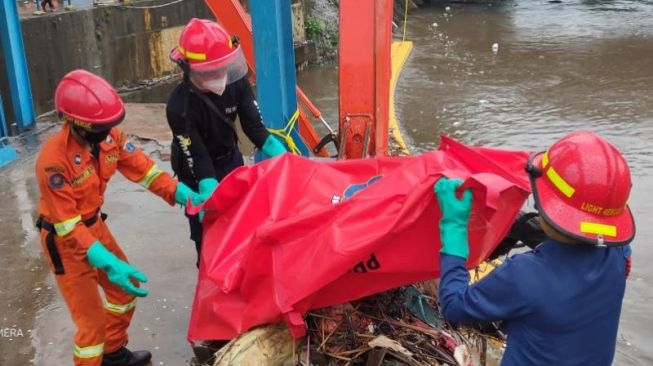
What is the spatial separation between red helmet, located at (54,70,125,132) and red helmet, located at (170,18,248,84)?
0.45 metres

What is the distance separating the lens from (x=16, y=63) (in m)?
6.47

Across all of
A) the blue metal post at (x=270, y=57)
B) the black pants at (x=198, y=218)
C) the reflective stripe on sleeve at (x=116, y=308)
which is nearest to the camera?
the reflective stripe on sleeve at (x=116, y=308)

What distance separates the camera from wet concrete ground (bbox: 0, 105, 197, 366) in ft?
10.8

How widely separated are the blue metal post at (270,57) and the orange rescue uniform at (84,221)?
1.16 meters

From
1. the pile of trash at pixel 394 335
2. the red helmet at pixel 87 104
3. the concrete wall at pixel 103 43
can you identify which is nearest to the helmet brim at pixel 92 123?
the red helmet at pixel 87 104

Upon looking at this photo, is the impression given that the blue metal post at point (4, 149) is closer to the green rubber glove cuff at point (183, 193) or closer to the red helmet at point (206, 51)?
the green rubber glove cuff at point (183, 193)

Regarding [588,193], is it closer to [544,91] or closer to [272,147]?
[272,147]

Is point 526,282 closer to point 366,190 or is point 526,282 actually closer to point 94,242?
point 366,190

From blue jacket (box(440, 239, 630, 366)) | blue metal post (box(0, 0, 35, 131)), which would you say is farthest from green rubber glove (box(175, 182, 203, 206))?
blue metal post (box(0, 0, 35, 131))

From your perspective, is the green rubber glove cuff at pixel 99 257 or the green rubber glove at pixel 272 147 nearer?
the green rubber glove cuff at pixel 99 257

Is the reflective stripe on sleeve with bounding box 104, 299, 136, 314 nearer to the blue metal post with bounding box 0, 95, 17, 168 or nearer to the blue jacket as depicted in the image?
the blue jacket

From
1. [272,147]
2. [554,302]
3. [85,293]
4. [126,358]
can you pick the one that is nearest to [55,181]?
[85,293]

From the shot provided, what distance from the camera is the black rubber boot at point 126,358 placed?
3029mm

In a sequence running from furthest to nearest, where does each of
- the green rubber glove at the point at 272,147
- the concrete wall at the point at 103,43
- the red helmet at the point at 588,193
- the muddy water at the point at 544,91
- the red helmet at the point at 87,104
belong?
the concrete wall at the point at 103,43, the muddy water at the point at 544,91, the green rubber glove at the point at 272,147, the red helmet at the point at 87,104, the red helmet at the point at 588,193
